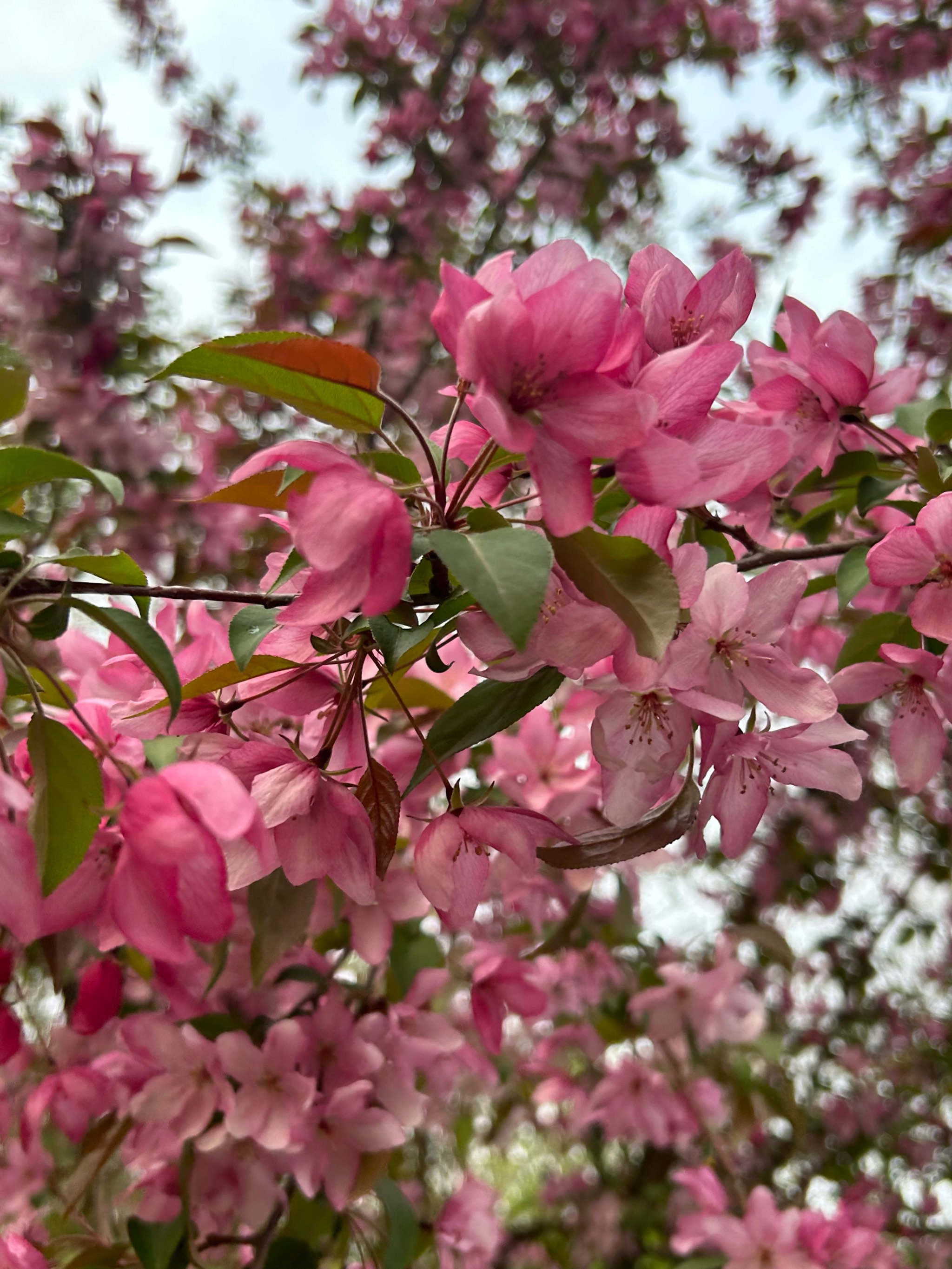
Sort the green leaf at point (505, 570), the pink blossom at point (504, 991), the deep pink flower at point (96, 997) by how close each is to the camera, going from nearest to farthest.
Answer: the green leaf at point (505, 570), the deep pink flower at point (96, 997), the pink blossom at point (504, 991)

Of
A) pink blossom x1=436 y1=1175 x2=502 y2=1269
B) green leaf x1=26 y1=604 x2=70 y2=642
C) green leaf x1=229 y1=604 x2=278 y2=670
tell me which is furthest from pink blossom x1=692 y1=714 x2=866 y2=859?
pink blossom x1=436 y1=1175 x2=502 y2=1269

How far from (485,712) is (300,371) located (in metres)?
0.27

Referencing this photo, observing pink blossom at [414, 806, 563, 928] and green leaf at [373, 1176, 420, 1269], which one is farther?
green leaf at [373, 1176, 420, 1269]

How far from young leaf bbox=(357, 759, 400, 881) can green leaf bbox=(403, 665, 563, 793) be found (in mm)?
16

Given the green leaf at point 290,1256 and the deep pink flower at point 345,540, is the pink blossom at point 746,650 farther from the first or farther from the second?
the green leaf at point 290,1256

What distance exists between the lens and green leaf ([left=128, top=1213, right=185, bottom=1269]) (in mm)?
910

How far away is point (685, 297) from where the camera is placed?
0.66 m

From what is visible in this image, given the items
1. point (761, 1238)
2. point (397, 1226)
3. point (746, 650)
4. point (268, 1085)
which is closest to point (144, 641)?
point (746, 650)

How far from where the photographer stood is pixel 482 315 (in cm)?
49

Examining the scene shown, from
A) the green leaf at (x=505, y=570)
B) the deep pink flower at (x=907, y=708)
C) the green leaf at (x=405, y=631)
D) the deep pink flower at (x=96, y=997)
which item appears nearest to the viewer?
the green leaf at (x=505, y=570)

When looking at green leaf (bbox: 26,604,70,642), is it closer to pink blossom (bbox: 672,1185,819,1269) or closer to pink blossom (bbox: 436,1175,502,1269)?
pink blossom (bbox: 436,1175,502,1269)

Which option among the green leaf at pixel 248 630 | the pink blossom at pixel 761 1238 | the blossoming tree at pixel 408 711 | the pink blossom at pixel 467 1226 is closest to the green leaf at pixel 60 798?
the blossoming tree at pixel 408 711

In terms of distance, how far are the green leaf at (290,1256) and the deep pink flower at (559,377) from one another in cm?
96

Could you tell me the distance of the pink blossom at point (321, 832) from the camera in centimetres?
58
